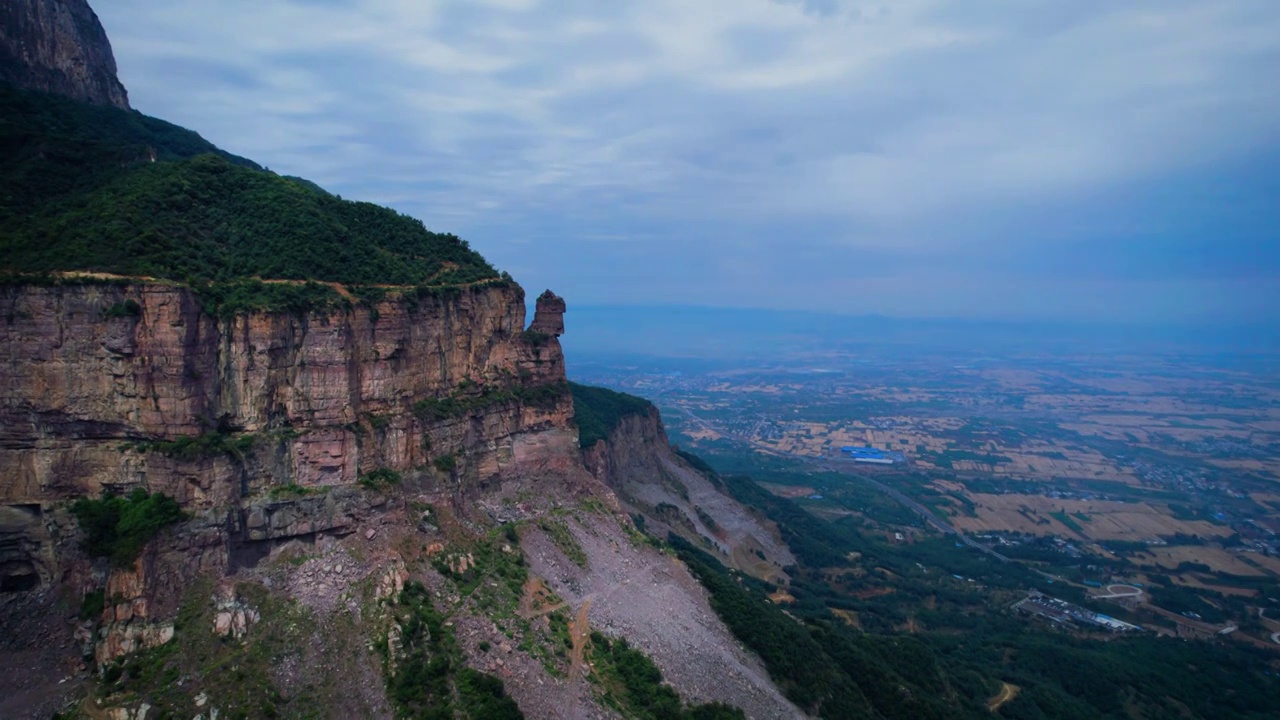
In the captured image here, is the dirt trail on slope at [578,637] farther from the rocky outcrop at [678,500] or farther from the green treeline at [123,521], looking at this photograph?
the rocky outcrop at [678,500]

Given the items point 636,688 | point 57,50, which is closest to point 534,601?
point 636,688

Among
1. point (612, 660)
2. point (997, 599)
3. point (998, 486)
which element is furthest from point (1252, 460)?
point (612, 660)

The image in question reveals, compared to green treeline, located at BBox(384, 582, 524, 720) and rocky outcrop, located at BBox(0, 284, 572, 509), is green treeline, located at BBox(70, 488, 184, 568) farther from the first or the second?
green treeline, located at BBox(384, 582, 524, 720)

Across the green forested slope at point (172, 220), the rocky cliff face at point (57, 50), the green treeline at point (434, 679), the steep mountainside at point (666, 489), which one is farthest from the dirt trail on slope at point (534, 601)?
the rocky cliff face at point (57, 50)

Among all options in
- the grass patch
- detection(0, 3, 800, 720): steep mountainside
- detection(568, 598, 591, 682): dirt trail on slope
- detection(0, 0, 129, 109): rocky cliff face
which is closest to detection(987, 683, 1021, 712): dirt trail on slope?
detection(0, 3, 800, 720): steep mountainside

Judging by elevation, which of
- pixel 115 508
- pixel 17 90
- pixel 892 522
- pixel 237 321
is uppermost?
pixel 17 90

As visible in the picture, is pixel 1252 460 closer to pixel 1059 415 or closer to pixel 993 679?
pixel 1059 415
